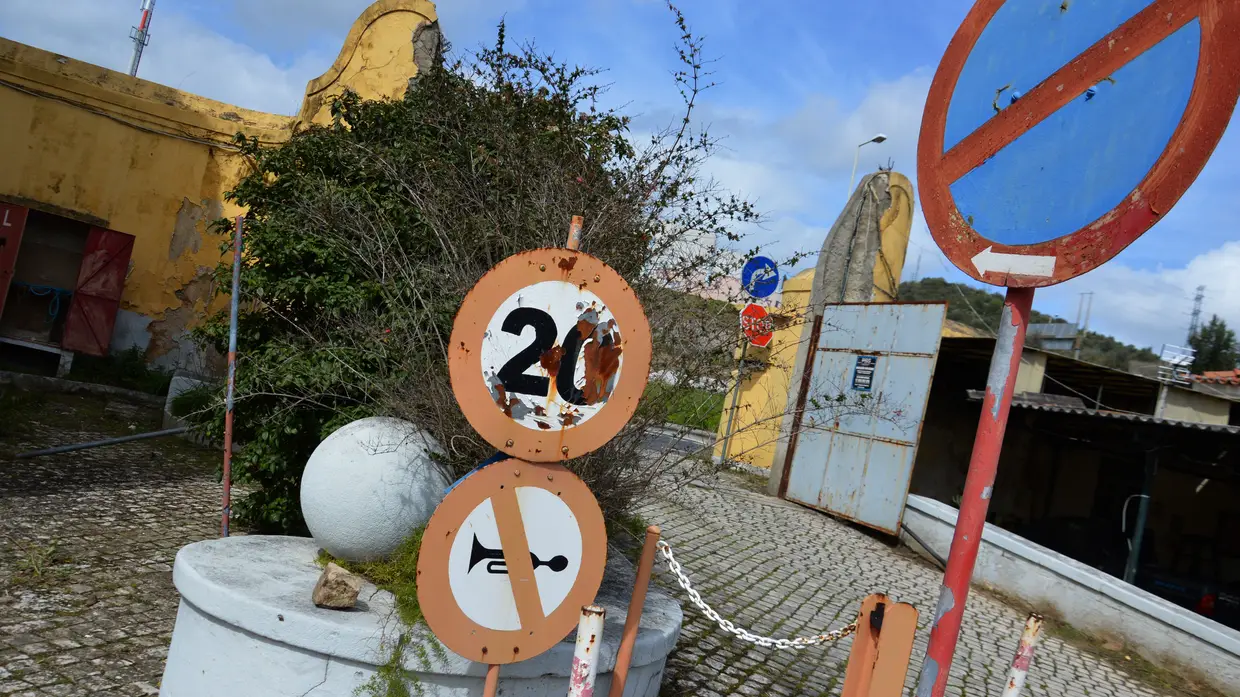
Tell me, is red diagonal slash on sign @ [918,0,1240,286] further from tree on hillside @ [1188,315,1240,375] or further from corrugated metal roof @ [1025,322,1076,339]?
tree on hillside @ [1188,315,1240,375]

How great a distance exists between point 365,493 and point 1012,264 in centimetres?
276

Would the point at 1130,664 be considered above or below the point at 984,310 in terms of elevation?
below

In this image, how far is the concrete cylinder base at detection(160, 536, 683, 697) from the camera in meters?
3.06

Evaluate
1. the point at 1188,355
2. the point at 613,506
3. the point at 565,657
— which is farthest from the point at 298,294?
the point at 1188,355

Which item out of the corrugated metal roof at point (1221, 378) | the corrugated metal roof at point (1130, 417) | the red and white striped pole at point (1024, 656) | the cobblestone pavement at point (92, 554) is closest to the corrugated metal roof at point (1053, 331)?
the corrugated metal roof at point (1221, 378)

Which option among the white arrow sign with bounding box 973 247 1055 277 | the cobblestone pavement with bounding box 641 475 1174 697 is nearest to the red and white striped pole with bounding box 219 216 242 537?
the cobblestone pavement with bounding box 641 475 1174 697

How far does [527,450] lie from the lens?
255 centimetres

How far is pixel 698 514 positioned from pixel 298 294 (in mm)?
5727

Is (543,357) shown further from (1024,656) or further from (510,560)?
(1024,656)

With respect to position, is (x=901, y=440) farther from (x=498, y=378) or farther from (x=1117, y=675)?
(x=498, y=378)

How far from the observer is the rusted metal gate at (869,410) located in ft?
34.4

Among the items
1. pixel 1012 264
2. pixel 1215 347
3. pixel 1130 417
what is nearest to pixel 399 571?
pixel 1012 264

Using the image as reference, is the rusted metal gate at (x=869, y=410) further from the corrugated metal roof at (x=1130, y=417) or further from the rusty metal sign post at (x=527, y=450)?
the rusty metal sign post at (x=527, y=450)

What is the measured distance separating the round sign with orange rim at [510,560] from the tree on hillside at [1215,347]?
45707mm
